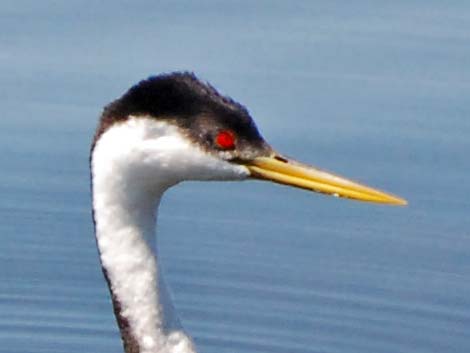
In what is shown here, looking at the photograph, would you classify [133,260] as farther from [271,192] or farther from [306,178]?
[271,192]

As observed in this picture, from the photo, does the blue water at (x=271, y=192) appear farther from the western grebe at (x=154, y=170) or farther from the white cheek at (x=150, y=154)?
the white cheek at (x=150, y=154)

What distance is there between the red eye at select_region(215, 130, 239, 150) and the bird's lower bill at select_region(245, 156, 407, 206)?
0.15 metres

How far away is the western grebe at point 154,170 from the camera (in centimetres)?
744

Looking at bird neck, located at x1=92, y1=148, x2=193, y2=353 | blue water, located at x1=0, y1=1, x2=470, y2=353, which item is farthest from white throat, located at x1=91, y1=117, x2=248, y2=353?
blue water, located at x1=0, y1=1, x2=470, y2=353

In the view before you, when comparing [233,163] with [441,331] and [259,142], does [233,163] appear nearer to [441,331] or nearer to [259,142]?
[259,142]

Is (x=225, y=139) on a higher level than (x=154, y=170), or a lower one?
higher

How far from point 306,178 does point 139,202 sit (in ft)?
2.26

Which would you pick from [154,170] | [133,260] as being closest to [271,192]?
[133,260]

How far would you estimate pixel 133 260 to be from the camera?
768 centimetres

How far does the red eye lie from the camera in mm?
7609

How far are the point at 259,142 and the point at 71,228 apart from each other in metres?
2.84

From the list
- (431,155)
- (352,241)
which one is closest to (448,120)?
(431,155)

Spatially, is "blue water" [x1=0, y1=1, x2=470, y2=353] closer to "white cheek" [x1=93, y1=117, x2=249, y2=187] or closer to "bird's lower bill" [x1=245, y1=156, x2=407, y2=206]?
"bird's lower bill" [x1=245, y1=156, x2=407, y2=206]

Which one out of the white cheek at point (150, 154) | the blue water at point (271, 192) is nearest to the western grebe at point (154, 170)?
the white cheek at point (150, 154)
